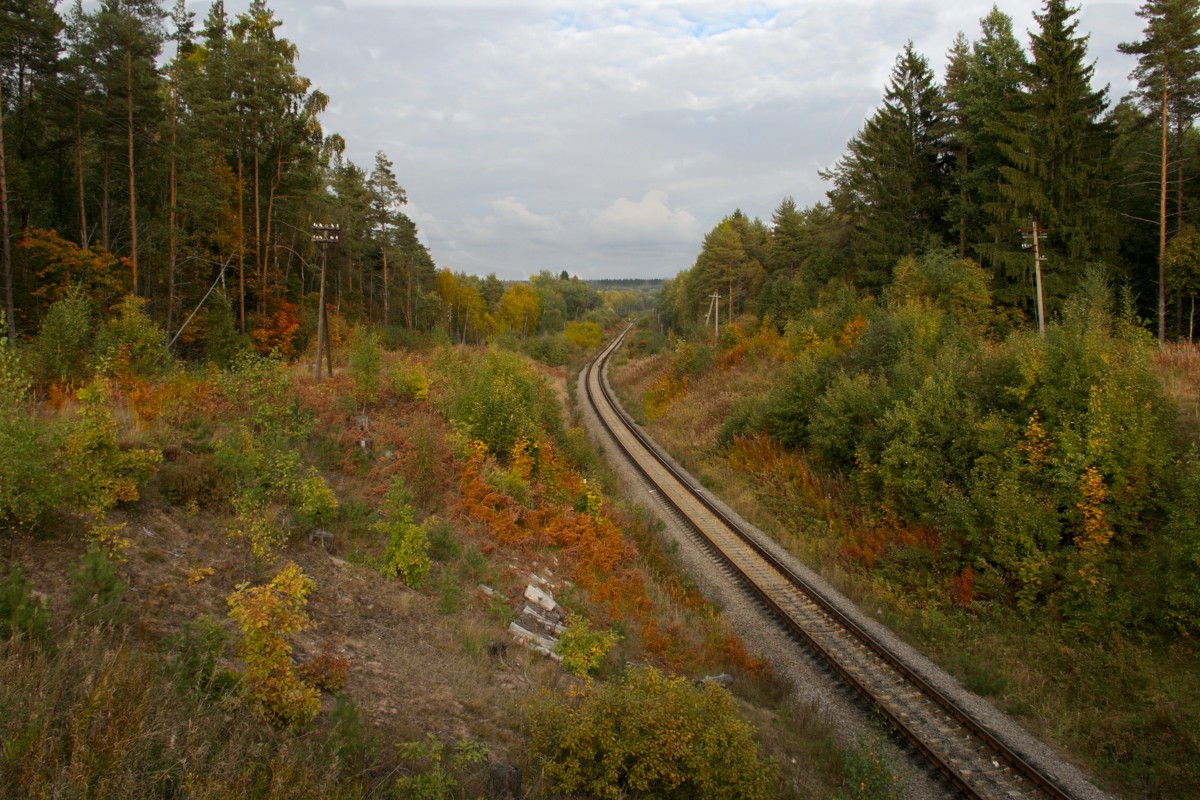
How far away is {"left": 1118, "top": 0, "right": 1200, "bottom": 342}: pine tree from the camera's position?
834 inches

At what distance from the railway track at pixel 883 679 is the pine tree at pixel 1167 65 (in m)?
16.6

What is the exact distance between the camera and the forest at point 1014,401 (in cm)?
1012

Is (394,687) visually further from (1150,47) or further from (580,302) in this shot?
(580,302)

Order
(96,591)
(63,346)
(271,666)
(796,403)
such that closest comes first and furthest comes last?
(271,666)
(96,591)
(63,346)
(796,403)

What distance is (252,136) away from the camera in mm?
29734

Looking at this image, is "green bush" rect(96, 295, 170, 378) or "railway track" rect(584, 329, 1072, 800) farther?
"green bush" rect(96, 295, 170, 378)

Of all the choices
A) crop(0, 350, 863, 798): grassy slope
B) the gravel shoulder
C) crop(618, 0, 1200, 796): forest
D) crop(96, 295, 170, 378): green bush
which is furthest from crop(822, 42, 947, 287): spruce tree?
crop(96, 295, 170, 378): green bush

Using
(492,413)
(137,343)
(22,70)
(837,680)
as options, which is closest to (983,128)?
(492,413)

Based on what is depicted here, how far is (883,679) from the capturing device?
972 cm

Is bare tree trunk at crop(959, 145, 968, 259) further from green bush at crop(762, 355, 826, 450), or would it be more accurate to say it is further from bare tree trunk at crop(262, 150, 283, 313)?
bare tree trunk at crop(262, 150, 283, 313)

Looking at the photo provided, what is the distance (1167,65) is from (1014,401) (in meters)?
16.4

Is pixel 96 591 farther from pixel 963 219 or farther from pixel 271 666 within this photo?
pixel 963 219

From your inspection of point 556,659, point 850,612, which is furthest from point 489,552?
point 850,612

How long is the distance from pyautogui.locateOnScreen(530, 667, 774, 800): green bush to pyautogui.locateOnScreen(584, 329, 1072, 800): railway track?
351 cm
